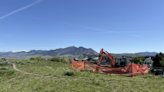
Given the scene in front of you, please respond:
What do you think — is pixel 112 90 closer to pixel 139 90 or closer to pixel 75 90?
pixel 139 90

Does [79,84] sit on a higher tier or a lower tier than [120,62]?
lower

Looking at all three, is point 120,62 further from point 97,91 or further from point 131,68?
point 97,91

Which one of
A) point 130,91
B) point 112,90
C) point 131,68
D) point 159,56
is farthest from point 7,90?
point 159,56

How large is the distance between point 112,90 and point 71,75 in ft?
29.5

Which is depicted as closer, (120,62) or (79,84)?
(79,84)

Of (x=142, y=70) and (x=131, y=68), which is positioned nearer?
(x=131, y=68)

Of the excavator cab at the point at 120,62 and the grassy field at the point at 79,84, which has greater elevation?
the excavator cab at the point at 120,62

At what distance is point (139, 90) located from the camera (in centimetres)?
1010

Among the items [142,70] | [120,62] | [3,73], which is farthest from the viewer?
[120,62]

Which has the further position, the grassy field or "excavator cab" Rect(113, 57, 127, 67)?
"excavator cab" Rect(113, 57, 127, 67)

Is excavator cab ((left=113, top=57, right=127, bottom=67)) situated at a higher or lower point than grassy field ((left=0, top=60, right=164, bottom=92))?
higher

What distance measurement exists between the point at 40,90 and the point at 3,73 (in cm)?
1162

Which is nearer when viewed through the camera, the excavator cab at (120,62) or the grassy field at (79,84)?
the grassy field at (79,84)

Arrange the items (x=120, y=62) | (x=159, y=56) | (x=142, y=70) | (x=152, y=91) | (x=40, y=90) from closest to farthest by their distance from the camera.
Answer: (x=152, y=91)
(x=40, y=90)
(x=142, y=70)
(x=120, y=62)
(x=159, y=56)
